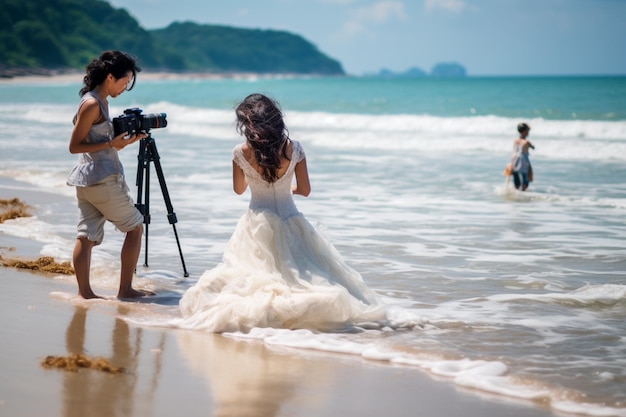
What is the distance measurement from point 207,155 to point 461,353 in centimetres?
1444

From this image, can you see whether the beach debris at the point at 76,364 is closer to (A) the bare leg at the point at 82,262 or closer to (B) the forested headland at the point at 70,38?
(A) the bare leg at the point at 82,262

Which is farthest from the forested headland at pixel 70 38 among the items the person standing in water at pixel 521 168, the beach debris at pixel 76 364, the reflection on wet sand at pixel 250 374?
the beach debris at pixel 76 364

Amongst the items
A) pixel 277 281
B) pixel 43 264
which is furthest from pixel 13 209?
pixel 277 281

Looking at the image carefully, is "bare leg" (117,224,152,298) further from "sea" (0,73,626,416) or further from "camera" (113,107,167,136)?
"camera" (113,107,167,136)

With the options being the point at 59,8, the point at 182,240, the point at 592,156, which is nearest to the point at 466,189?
the point at 182,240

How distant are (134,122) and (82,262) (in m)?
1.02

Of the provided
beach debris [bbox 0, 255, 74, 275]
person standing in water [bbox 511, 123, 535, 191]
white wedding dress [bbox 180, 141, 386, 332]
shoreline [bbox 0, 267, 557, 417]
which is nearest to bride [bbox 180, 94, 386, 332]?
white wedding dress [bbox 180, 141, 386, 332]

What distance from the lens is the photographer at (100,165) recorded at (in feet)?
18.6

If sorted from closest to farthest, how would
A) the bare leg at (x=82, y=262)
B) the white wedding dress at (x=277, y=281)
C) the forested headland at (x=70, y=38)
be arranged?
the white wedding dress at (x=277, y=281)
the bare leg at (x=82, y=262)
the forested headland at (x=70, y=38)

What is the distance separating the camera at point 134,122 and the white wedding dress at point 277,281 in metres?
0.75

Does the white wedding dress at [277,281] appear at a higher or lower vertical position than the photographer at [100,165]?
lower

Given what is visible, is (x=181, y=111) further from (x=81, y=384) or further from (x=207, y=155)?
(x=81, y=384)

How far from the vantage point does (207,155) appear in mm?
18891

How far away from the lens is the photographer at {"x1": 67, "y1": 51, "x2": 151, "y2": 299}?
18.6 ft
